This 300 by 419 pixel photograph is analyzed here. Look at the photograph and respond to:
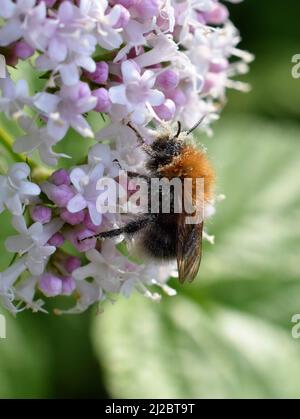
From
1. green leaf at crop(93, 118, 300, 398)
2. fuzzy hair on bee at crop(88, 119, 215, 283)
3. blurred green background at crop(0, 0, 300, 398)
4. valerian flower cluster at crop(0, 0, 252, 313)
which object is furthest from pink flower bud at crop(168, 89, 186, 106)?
green leaf at crop(93, 118, 300, 398)

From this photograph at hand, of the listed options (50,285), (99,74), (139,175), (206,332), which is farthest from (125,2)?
(206,332)

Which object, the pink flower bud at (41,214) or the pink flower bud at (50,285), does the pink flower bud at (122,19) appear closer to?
the pink flower bud at (41,214)

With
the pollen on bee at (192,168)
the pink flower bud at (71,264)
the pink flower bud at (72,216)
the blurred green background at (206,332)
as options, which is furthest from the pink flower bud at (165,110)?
the blurred green background at (206,332)

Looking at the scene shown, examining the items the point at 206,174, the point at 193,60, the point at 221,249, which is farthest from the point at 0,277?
the point at 221,249

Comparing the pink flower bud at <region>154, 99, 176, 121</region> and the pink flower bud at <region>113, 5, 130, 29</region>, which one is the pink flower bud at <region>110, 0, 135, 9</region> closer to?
the pink flower bud at <region>113, 5, 130, 29</region>

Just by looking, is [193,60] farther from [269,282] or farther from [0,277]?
[269,282]
